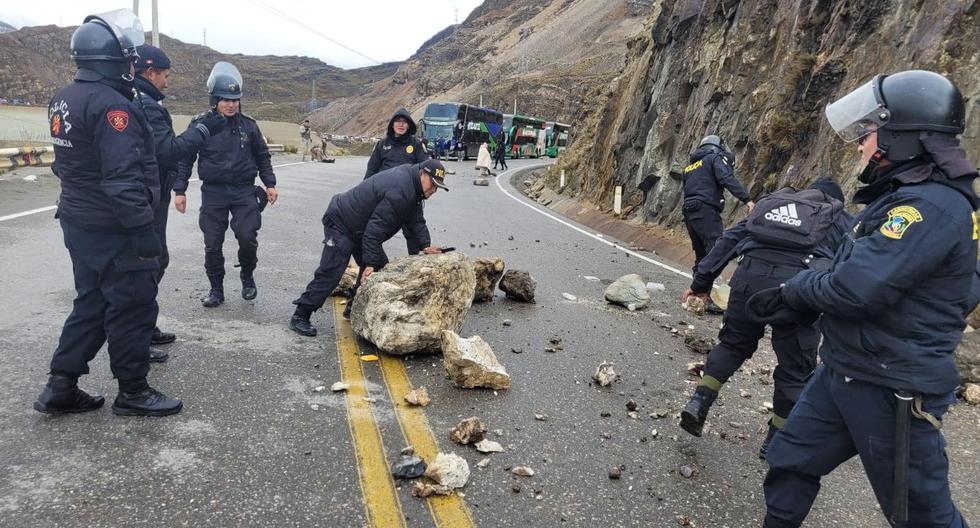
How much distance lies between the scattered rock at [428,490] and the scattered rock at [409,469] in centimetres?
8

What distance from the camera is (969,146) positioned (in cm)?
710

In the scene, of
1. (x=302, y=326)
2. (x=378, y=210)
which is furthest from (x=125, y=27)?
(x=302, y=326)

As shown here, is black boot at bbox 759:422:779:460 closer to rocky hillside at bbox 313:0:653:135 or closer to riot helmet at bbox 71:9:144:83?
riot helmet at bbox 71:9:144:83

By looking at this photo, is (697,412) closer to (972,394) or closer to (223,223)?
(972,394)

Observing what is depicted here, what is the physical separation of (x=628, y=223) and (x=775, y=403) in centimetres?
1006

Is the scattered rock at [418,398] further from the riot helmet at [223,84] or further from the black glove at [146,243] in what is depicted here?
the riot helmet at [223,84]

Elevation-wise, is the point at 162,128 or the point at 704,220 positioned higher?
the point at 162,128

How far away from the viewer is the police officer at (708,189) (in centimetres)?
699

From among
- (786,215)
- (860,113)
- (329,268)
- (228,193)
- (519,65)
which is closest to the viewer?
(860,113)

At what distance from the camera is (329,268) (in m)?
5.10

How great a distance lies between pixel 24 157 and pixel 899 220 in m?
→ 16.5

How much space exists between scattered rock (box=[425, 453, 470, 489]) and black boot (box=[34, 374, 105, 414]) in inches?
76.1

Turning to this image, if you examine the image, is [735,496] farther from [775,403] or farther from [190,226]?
[190,226]

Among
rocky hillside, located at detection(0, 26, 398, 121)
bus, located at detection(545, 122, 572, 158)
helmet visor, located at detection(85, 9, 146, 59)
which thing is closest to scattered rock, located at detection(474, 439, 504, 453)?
helmet visor, located at detection(85, 9, 146, 59)
